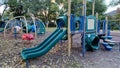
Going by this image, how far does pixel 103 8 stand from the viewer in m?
25.7

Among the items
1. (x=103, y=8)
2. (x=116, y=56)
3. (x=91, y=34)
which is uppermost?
(x=103, y=8)

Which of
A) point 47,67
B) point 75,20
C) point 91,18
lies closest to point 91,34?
point 91,18

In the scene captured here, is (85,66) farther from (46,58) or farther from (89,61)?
(46,58)

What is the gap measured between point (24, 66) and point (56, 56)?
4.61 feet

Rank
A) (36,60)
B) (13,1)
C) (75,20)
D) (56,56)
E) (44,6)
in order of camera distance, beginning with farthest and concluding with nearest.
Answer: (44,6)
(13,1)
(75,20)
(56,56)
(36,60)

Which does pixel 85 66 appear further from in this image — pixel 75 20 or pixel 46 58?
pixel 75 20

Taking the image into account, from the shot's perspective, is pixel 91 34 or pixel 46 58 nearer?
pixel 46 58

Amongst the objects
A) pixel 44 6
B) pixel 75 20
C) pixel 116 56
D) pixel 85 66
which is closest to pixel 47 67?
pixel 85 66

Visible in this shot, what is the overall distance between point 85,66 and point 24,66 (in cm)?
172

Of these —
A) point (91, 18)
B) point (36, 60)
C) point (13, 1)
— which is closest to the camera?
point (36, 60)

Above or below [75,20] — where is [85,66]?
below

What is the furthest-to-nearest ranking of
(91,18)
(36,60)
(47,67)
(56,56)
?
(91,18)
(56,56)
(36,60)
(47,67)

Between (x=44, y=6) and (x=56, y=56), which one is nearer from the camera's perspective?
(x=56, y=56)

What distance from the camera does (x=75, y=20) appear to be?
6.78 meters
